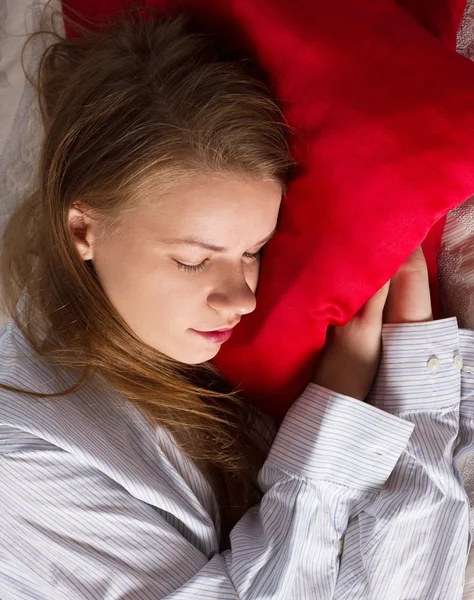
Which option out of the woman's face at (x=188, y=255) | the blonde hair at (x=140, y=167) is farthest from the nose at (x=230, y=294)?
the blonde hair at (x=140, y=167)

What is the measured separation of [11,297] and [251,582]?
604 mm

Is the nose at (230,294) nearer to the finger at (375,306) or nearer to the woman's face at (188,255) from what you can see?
the woman's face at (188,255)

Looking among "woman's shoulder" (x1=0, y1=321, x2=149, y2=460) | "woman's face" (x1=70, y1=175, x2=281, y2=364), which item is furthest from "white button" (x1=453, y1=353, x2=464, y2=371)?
"woman's shoulder" (x1=0, y1=321, x2=149, y2=460)

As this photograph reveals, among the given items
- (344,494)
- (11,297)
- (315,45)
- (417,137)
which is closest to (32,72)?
(11,297)

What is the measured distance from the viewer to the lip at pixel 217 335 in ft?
2.82

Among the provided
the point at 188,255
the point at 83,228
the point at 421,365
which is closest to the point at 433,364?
the point at 421,365

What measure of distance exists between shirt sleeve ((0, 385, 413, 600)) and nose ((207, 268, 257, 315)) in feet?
0.61

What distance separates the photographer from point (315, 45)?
2.56ft

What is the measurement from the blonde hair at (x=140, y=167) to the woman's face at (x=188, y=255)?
0.08ft

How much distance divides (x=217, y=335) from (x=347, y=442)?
0.23 m

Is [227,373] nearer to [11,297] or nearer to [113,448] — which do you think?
[113,448]

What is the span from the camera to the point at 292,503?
0.89 m

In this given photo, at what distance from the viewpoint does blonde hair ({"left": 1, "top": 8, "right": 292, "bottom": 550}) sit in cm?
81

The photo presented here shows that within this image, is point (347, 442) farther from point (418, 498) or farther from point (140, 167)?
point (140, 167)
